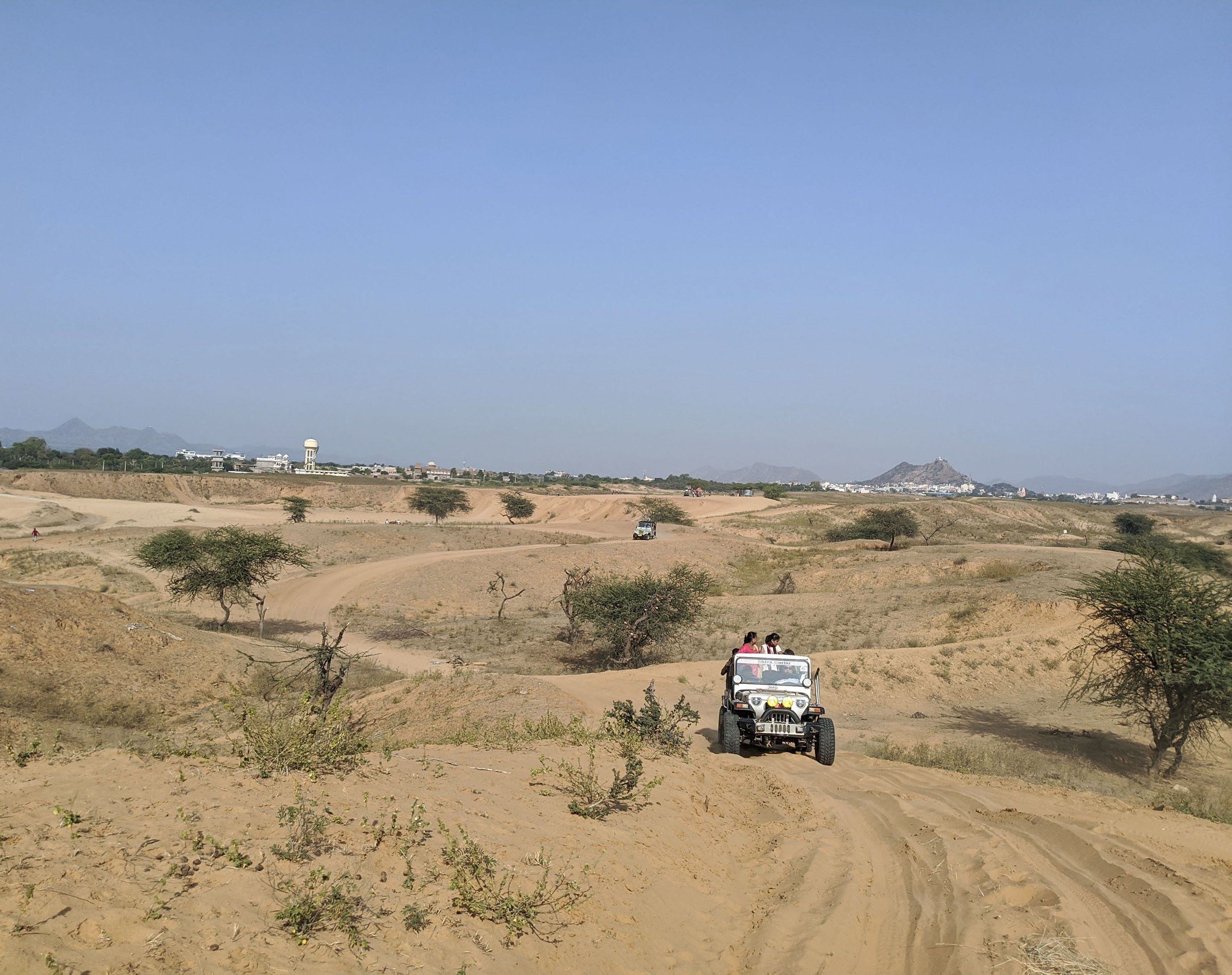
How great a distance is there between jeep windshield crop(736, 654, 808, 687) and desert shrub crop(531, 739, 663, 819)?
15.0 feet

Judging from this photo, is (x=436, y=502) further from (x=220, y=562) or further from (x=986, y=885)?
(x=986, y=885)

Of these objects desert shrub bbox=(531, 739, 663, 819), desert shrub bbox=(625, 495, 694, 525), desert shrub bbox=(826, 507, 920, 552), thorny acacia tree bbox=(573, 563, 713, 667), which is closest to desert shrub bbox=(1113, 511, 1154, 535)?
desert shrub bbox=(826, 507, 920, 552)

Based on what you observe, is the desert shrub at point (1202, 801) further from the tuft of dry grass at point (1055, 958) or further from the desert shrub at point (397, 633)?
the desert shrub at point (397, 633)

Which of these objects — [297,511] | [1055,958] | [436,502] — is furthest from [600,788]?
[436,502]

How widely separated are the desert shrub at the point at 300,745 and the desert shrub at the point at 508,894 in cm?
210

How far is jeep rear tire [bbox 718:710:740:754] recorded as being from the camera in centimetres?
1335

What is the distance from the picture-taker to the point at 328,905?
510cm

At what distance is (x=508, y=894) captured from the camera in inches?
234

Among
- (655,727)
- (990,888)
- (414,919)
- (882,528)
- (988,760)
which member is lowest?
(988,760)

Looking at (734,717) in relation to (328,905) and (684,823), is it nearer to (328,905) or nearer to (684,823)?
(684,823)

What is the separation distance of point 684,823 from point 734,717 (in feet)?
15.6

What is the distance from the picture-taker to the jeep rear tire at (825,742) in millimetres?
13180

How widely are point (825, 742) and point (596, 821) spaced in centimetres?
649

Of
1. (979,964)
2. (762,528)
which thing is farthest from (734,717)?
(762,528)
